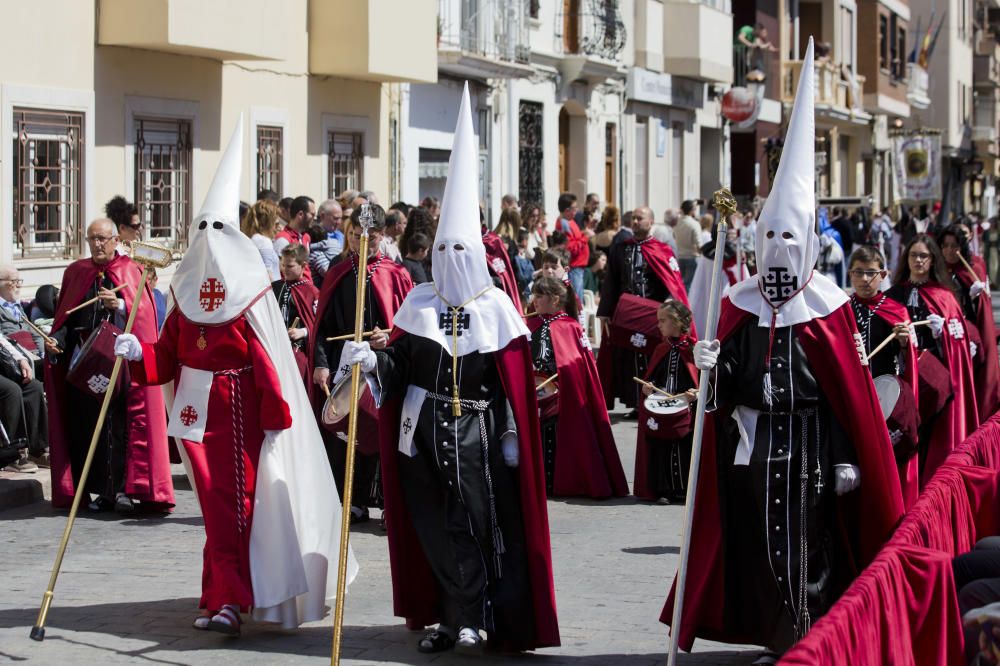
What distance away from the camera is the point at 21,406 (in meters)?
11.4

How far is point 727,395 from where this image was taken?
7070 mm

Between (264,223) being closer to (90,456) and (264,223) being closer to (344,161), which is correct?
(90,456)

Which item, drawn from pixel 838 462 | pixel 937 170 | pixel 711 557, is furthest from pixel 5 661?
pixel 937 170

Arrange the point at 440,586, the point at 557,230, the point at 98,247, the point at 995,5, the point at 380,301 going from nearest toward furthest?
the point at 440,586 < the point at 380,301 < the point at 98,247 < the point at 557,230 < the point at 995,5

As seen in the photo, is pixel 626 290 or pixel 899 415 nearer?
pixel 899 415

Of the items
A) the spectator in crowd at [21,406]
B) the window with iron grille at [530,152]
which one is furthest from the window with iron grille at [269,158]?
the spectator in crowd at [21,406]

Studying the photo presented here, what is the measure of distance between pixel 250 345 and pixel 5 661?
169 centimetres

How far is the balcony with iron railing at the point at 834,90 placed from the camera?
4288cm

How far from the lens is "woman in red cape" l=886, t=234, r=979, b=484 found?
10.4 metres

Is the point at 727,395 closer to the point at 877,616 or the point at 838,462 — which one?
the point at 838,462

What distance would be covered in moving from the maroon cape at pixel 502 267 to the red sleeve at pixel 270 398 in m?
4.45

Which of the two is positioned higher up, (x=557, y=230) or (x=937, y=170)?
(x=937, y=170)

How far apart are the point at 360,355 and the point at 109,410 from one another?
418 cm

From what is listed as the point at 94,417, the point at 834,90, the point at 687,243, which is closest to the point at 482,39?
the point at 687,243
